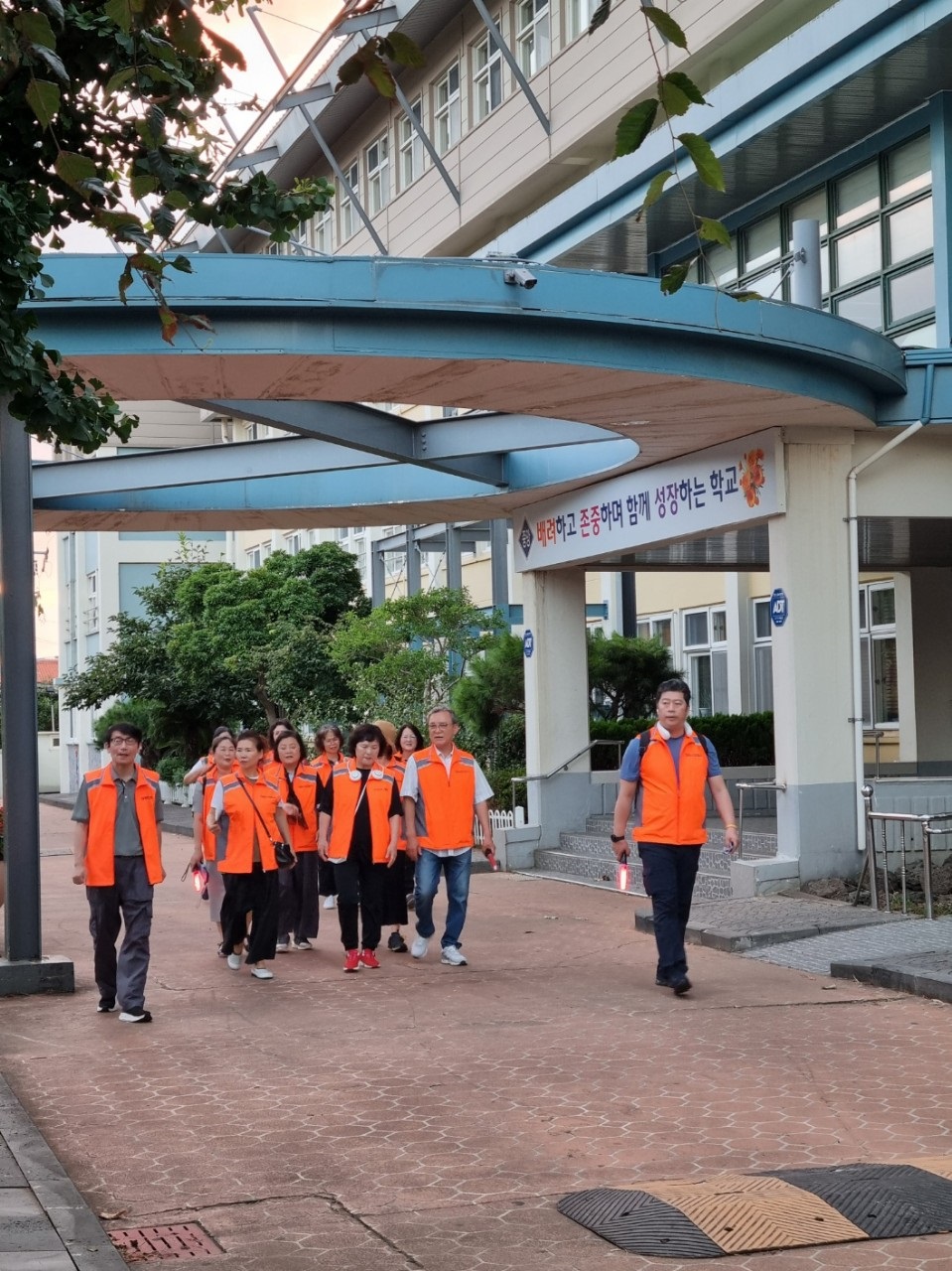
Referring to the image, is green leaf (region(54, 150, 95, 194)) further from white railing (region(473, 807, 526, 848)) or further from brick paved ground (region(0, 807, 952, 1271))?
white railing (region(473, 807, 526, 848))

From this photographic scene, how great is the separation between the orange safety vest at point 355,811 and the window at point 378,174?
78.9 ft

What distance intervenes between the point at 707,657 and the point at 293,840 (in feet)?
51.4

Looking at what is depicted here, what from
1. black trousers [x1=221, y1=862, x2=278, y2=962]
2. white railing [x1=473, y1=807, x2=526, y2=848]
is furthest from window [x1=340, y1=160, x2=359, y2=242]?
black trousers [x1=221, y1=862, x2=278, y2=962]

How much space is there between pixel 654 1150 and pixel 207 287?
22.8 ft

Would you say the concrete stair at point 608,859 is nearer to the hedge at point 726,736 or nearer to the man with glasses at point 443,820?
the hedge at point 726,736

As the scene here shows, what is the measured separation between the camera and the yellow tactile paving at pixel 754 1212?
5398 millimetres

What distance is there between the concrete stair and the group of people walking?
136 inches

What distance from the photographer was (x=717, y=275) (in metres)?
22.7

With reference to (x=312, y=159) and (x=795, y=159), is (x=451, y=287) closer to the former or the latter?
(x=795, y=159)

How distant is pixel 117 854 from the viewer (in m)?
10.1

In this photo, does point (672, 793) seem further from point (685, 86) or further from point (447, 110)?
point (447, 110)

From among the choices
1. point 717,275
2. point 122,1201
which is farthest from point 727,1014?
point 717,275

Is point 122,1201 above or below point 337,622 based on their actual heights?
below

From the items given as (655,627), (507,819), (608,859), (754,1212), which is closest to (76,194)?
(754,1212)
